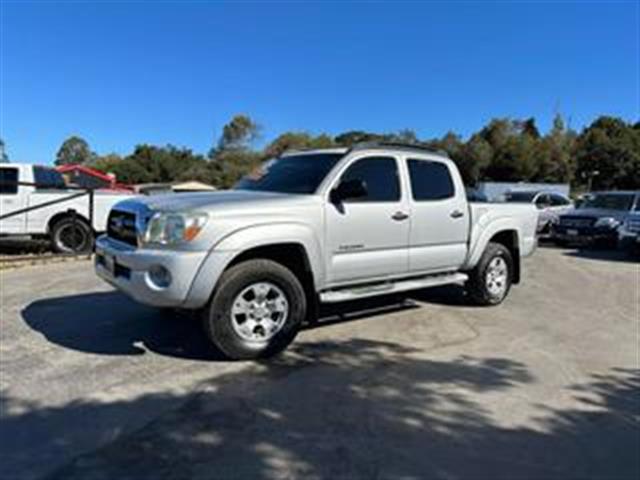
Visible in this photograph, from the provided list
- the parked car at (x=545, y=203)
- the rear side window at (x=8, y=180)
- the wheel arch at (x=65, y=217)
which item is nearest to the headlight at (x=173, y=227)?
the wheel arch at (x=65, y=217)

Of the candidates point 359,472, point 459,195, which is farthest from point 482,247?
point 359,472

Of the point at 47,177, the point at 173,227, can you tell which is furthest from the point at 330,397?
the point at 47,177

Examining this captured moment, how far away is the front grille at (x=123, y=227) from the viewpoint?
19.2ft

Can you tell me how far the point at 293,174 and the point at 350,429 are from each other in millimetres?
3301

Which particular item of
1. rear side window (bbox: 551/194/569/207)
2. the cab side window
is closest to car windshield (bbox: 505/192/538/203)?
the cab side window

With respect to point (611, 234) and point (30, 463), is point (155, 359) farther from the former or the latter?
point (611, 234)

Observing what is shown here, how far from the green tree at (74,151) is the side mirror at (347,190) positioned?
382ft

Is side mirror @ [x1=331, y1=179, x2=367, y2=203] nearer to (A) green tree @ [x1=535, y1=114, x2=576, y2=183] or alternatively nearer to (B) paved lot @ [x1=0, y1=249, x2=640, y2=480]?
(B) paved lot @ [x1=0, y1=249, x2=640, y2=480]

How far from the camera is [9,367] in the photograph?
18.0ft

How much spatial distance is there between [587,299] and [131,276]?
6916 mm

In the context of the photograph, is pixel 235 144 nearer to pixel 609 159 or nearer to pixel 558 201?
pixel 609 159

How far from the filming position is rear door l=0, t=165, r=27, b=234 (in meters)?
12.6

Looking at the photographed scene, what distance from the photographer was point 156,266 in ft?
17.8

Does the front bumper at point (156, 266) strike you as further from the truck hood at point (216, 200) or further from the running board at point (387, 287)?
the running board at point (387, 287)
